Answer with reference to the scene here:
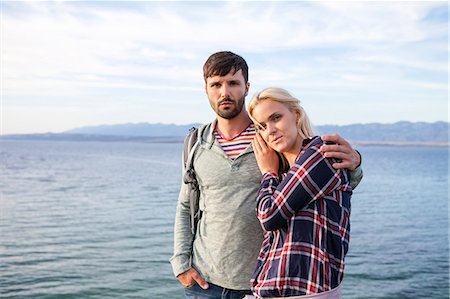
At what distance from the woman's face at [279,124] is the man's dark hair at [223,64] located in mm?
680

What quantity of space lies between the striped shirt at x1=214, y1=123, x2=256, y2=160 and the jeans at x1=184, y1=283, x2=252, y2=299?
919 mm

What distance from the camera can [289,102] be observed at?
338cm

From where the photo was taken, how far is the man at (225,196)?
393 cm

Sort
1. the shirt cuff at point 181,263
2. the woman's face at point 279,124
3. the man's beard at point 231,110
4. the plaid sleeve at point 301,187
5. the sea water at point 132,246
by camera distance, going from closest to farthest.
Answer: the plaid sleeve at point 301,187 < the woman's face at point 279,124 < the man's beard at point 231,110 < the shirt cuff at point 181,263 < the sea water at point 132,246

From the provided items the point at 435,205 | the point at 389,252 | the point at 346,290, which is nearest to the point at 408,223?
the point at 389,252

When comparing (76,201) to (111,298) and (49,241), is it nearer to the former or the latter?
(49,241)

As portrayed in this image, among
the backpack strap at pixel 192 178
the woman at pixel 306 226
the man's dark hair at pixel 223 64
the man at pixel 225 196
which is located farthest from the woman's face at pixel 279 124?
the backpack strap at pixel 192 178

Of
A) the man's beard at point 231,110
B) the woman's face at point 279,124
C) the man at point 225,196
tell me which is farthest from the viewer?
the man's beard at point 231,110

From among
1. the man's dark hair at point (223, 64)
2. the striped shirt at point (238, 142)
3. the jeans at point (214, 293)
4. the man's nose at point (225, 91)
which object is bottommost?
the jeans at point (214, 293)

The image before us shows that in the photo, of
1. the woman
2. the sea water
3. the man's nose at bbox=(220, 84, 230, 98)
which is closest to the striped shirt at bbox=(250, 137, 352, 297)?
the woman

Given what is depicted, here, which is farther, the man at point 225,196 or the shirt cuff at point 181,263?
the shirt cuff at point 181,263

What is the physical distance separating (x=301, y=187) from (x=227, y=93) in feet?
3.75

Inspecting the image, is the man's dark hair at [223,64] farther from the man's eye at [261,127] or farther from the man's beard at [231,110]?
the man's eye at [261,127]

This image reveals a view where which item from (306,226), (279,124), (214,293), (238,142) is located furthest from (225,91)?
(214,293)
